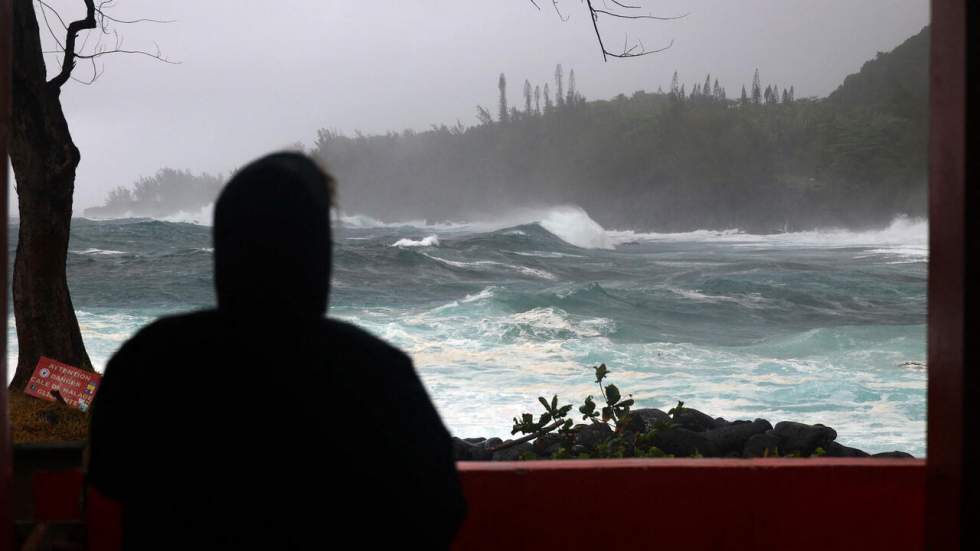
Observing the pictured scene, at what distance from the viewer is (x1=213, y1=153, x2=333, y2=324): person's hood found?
1.03 metres

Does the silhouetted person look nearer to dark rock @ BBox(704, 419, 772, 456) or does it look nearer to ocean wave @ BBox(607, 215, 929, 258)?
dark rock @ BBox(704, 419, 772, 456)

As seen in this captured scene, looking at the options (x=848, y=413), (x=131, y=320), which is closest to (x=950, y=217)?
(x=848, y=413)

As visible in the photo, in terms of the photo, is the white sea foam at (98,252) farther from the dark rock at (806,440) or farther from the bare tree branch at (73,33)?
the dark rock at (806,440)

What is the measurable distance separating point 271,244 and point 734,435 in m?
5.13

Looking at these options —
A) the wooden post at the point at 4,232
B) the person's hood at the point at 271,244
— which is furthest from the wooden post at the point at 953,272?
the wooden post at the point at 4,232

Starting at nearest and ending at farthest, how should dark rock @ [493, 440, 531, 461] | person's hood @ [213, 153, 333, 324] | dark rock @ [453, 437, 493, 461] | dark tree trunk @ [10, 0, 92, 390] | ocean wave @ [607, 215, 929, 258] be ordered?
person's hood @ [213, 153, 333, 324]
dark tree trunk @ [10, 0, 92, 390]
dark rock @ [453, 437, 493, 461]
dark rock @ [493, 440, 531, 461]
ocean wave @ [607, 215, 929, 258]

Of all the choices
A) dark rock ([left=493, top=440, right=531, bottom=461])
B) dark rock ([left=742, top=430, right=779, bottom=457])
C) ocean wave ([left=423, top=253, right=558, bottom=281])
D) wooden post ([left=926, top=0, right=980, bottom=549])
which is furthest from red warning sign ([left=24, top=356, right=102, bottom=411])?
ocean wave ([left=423, top=253, right=558, bottom=281])

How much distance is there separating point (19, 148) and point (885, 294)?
21013 mm

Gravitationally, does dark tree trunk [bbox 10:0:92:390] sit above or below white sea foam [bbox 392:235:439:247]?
above

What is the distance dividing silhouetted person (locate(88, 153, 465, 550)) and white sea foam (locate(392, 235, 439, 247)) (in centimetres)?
2550

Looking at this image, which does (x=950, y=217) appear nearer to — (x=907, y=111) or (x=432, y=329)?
(x=432, y=329)

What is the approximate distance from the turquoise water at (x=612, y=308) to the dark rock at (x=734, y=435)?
4547mm

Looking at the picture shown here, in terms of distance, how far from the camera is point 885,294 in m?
21.5

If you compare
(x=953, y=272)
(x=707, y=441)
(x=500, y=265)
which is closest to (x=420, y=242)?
(x=500, y=265)
